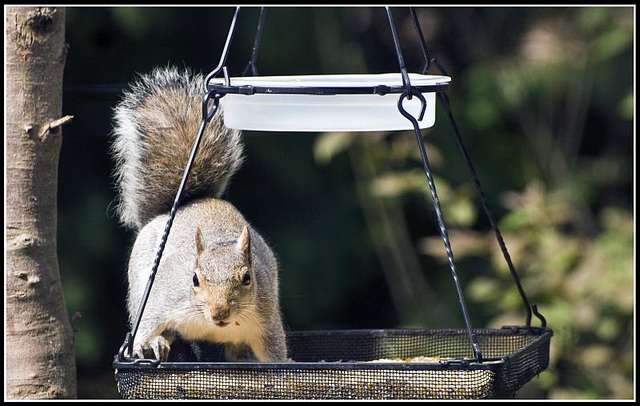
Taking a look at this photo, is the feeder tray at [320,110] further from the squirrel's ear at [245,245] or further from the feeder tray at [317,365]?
the squirrel's ear at [245,245]

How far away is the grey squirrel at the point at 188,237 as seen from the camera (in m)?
1.67

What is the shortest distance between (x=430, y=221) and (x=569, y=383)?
0.89m

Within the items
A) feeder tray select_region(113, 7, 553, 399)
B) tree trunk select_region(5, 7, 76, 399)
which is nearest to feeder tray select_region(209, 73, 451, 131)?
feeder tray select_region(113, 7, 553, 399)

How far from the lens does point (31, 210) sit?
1.50 metres

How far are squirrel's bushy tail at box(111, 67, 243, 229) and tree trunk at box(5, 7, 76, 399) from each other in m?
0.43

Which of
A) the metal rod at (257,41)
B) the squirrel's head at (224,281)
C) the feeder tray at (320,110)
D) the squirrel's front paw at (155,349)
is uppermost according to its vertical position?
the metal rod at (257,41)

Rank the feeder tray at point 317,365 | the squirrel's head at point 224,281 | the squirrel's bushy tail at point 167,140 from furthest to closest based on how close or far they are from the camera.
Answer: the squirrel's bushy tail at point 167,140 → the squirrel's head at point 224,281 → the feeder tray at point 317,365

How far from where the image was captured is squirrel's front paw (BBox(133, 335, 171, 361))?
1.69 m

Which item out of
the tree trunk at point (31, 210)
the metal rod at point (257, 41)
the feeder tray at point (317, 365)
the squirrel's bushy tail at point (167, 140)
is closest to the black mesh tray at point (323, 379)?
the feeder tray at point (317, 365)

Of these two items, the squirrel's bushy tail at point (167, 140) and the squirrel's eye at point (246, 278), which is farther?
the squirrel's bushy tail at point (167, 140)

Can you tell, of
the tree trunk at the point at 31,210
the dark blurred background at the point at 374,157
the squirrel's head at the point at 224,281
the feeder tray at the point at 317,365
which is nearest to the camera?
the feeder tray at the point at 317,365

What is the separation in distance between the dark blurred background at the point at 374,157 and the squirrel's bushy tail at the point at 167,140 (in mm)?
771

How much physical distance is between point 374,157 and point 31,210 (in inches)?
61.7

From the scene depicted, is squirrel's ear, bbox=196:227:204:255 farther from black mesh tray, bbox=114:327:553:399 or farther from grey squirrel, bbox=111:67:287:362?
black mesh tray, bbox=114:327:553:399
